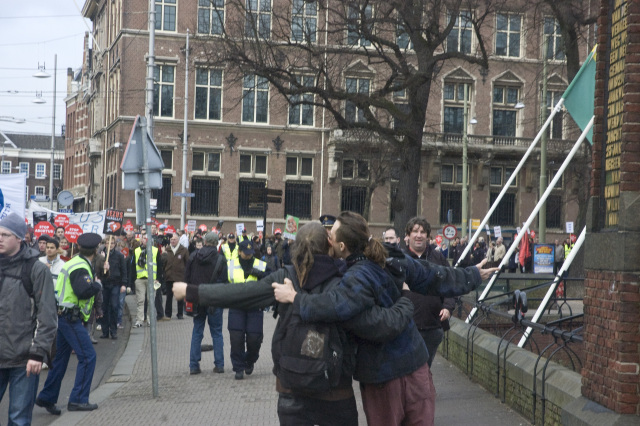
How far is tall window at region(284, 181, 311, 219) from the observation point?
169 feet

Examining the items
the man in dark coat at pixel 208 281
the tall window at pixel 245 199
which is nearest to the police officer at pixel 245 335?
the man in dark coat at pixel 208 281

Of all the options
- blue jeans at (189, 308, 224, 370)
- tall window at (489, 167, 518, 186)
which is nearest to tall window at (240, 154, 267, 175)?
tall window at (489, 167, 518, 186)

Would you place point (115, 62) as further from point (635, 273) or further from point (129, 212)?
point (635, 273)

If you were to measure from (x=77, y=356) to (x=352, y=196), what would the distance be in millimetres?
42436

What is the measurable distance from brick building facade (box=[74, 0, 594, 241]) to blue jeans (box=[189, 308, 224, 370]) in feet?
115

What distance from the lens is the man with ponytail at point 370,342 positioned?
4.85 meters

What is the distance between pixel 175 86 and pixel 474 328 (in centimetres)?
4061

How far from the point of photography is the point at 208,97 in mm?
50625

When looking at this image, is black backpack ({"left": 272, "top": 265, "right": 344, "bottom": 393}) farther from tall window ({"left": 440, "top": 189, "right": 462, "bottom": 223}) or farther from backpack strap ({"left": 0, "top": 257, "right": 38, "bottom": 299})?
tall window ({"left": 440, "top": 189, "right": 462, "bottom": 223})

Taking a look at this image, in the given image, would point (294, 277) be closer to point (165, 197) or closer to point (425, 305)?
point (425, 305)

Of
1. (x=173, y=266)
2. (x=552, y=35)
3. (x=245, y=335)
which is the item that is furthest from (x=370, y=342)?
(x=552, y=35)

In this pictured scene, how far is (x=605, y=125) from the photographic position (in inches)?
276

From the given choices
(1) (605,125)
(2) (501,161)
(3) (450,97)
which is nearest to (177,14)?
(3) (450,97)

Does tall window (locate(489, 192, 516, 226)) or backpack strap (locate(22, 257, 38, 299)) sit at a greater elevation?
tall window (locate(489, 192, 516, 226))
